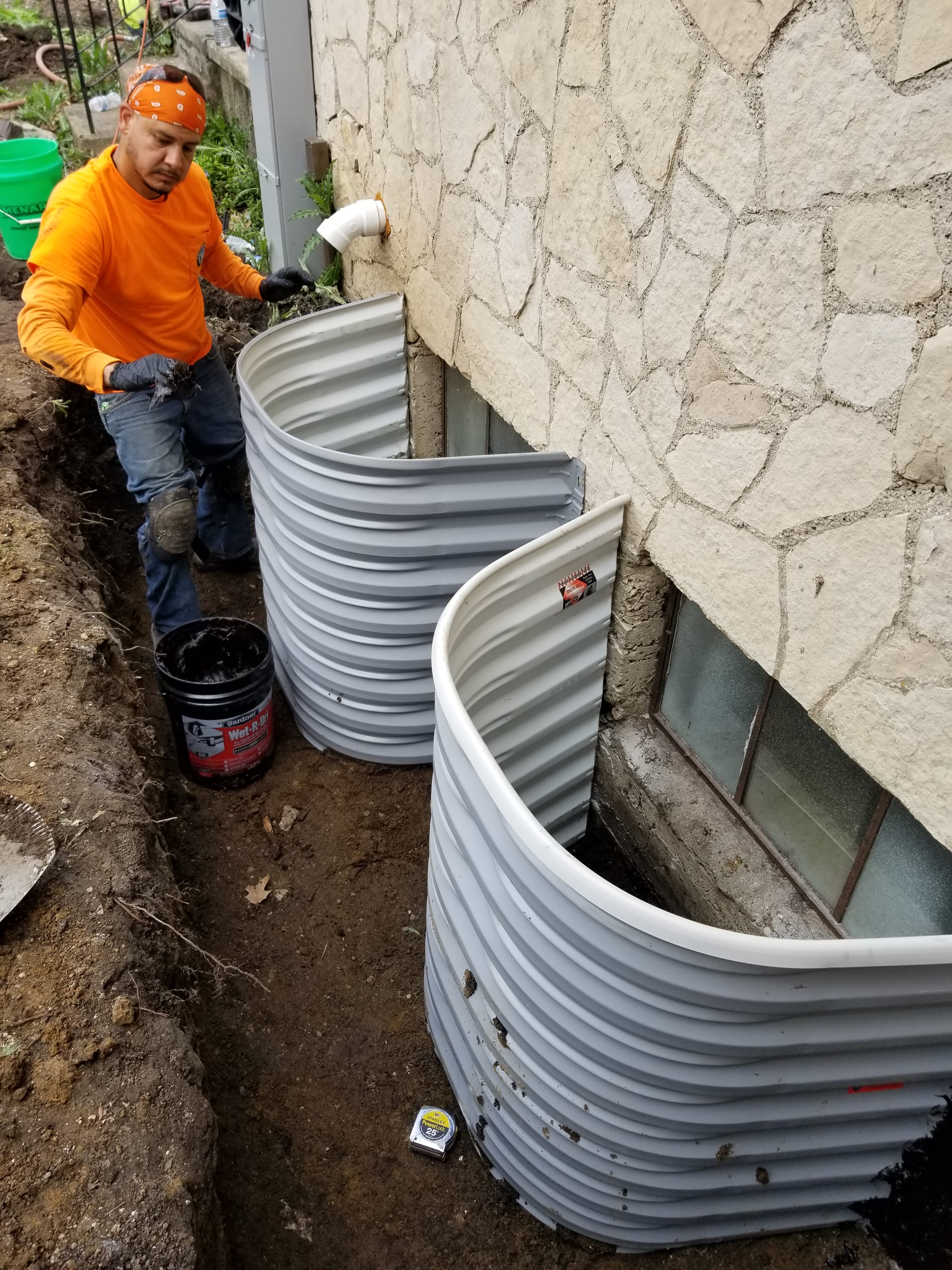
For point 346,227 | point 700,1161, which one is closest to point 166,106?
point 346,227

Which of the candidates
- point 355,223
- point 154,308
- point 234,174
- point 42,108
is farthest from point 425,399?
point 42,108

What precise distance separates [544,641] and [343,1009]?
1.65 metres

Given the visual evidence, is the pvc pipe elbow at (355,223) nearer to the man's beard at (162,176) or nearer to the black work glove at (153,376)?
the man's beard at (162,176)

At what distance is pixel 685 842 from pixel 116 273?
3.39 meters

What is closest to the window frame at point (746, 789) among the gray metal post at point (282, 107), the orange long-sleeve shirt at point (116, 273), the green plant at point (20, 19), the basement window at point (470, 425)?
the basement window at point (470, 425)

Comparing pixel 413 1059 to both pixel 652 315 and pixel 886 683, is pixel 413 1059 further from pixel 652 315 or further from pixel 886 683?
pixel 652 315

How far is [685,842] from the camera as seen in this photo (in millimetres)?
3369

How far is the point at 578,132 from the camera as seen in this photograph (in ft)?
9.73

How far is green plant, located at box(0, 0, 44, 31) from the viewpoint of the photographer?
10.8 m

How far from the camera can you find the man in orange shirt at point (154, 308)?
384cm

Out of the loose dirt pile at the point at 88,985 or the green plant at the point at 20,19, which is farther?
the green plant at the point at 20,19

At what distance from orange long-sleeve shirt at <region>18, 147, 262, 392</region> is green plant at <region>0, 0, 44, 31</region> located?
8535 mm

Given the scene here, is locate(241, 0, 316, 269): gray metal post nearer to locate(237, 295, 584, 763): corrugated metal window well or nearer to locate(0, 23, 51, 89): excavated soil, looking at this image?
locate(237, 295, 584, 763): corrugated metal window well

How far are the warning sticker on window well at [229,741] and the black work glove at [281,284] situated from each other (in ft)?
7.18
